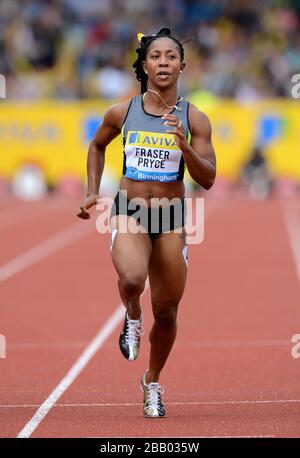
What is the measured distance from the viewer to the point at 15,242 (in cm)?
1770

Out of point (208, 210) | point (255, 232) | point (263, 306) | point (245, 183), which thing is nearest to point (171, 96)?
point (263, 306)

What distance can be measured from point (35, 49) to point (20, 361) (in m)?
19.1

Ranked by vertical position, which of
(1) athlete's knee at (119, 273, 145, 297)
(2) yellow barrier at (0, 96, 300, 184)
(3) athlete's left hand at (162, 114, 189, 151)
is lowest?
(1) athlete's knee at (119, 273, 145, 297)

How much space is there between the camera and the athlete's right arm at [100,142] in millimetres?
7215

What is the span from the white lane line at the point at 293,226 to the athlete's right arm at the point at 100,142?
7045 mm

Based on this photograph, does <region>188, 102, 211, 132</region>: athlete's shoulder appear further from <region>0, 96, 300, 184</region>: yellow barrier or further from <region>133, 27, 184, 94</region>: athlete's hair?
<region>0, 96, 300, 184</region>: yellow barrier

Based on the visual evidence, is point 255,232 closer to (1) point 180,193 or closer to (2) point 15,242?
(2) point 15,242

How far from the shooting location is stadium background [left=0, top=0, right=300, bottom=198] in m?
25.8

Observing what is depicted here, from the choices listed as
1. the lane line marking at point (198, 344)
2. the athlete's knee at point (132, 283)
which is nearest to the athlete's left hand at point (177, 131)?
the athlete's knee at point (132, 283)

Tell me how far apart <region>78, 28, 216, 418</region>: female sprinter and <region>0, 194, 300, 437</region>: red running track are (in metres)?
0.50
